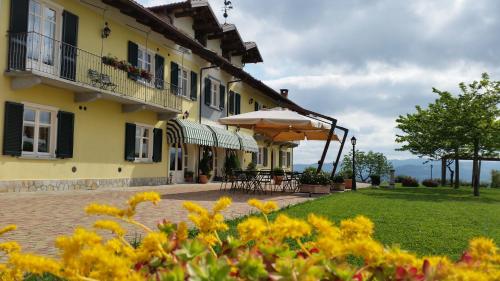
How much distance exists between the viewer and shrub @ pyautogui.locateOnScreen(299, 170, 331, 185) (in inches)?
566

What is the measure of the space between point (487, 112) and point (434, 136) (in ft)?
9.15

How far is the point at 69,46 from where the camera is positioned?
42.3 ft

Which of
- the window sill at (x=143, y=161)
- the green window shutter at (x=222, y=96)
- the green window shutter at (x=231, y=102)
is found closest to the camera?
the window sill at (x=143, y=161)

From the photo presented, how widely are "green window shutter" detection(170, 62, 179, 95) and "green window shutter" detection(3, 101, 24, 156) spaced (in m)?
7.66

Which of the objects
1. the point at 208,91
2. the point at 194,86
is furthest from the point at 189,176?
the point at 208,91

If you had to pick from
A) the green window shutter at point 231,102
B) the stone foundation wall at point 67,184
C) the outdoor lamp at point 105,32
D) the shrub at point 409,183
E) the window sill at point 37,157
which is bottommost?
the shrub at point 409,183

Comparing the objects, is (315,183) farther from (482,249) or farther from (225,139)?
(482,249)

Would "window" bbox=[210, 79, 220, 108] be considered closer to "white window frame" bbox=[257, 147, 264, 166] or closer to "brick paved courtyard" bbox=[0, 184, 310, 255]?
"white window frame" bbox=[257, 147, 264, 166]

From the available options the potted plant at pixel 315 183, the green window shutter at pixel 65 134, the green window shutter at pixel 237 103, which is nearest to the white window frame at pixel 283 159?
the green window shutter at pixel 237 103

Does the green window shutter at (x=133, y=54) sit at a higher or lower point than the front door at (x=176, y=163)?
higher

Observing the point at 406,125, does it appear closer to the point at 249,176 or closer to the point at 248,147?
the point at 248,147


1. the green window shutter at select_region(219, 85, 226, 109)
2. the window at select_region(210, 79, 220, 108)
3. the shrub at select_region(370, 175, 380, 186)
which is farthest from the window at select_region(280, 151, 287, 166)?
the window at select_region(210, 79, 220, 108)

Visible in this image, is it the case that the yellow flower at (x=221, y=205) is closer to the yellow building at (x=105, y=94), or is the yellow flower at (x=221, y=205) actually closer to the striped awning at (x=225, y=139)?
the yellow building at (x=105, y=94)

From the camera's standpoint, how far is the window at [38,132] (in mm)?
12008
